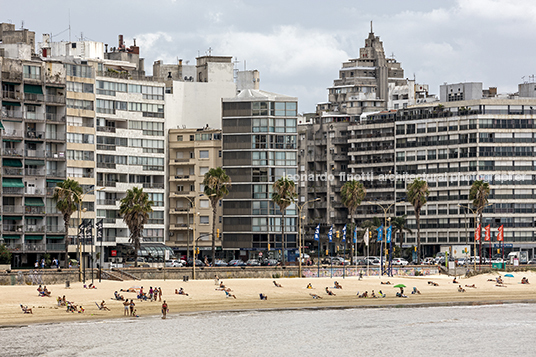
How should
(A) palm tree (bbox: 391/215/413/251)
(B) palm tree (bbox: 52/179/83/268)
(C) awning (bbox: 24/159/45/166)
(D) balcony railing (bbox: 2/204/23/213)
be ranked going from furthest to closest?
(A) palm tree (bbox: 391/215/413/251), (C) awning (bbox: 24/159/45/166), (D) balcony railing (bbox: 2/204/23/213), (B) palm tree (bbox: 52/179/83/268)

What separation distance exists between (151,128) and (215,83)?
53.1 ft

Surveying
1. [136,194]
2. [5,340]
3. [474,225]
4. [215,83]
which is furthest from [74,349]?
[474,225]

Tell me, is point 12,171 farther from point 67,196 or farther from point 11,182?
point 67,196

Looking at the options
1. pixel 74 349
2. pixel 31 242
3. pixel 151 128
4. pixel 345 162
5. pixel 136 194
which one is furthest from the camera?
pixel 345 162

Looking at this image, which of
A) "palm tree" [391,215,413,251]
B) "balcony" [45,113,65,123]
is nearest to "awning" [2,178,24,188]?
"balcony" [45,113,65,123]

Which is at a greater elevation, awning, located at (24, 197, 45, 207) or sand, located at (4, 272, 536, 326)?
awning, located at (24, 197, 45, 207)

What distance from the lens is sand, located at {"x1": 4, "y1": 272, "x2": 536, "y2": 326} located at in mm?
74250

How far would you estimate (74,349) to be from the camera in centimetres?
5803

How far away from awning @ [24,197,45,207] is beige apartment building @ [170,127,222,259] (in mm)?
26498

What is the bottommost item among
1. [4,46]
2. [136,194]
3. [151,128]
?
[136,194]

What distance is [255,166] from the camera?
14975 centimetres

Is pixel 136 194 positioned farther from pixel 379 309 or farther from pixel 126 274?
pixel 379 309

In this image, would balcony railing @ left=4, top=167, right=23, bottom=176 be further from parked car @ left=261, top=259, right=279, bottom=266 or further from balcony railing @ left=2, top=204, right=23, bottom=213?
parked car @ left=261, top=259, right=279, bottom=266

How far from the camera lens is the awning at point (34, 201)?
407 ft
